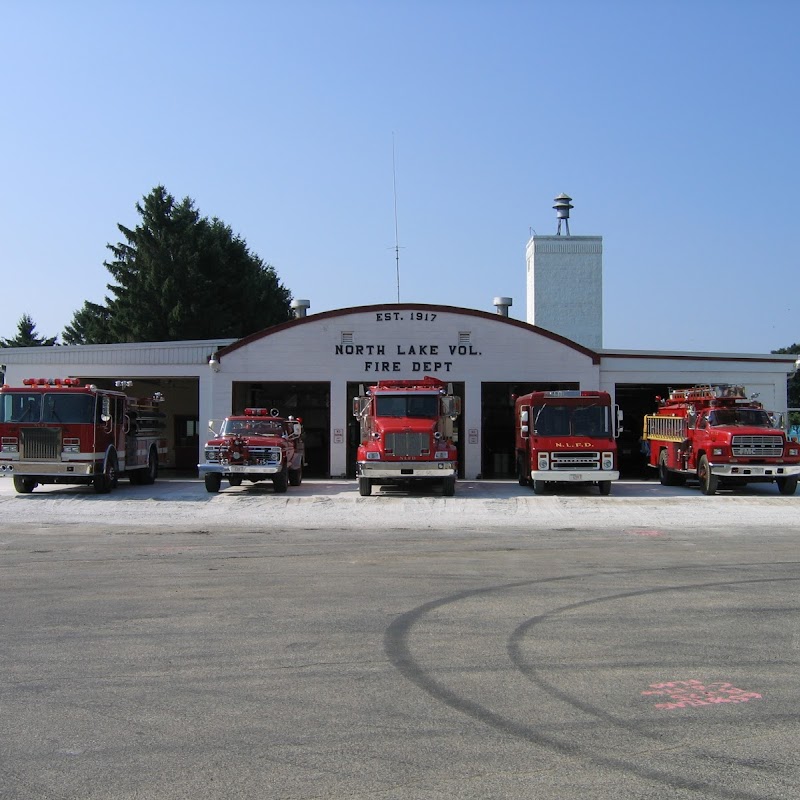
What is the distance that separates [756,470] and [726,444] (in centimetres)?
96

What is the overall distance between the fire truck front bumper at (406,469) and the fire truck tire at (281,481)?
2218 mm

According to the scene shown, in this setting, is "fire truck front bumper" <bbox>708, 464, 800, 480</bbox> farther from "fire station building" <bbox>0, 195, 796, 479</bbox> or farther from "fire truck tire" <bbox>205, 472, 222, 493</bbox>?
"fire truck tire" <bbox>205, 472, 222, 493</bbox>

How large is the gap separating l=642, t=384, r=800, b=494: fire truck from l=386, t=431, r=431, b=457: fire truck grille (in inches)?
290

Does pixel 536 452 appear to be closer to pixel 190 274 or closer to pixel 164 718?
pixel 164 718

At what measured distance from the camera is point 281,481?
23891 millimetres

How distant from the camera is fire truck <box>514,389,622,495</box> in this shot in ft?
77.8

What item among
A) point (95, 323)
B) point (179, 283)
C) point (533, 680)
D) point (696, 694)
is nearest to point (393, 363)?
point (533, 680)

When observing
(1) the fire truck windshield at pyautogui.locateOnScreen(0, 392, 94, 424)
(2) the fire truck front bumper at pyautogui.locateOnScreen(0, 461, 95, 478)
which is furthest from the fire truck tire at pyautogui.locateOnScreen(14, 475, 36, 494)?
(1) the fire truck windshield at pyautogui.locateOnScreen(0, 392, 94, 424)

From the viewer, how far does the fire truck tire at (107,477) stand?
2336 cm

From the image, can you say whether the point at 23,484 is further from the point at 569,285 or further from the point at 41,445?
the point at 569,285

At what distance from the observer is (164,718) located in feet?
18.9

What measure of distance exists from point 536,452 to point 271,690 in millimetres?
18334

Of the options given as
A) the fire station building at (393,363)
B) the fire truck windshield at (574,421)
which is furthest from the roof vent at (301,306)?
the fire truck windshield at (574,421)

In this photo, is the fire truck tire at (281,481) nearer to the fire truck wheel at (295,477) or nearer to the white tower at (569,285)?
the fire truck wheel at (295,477)
